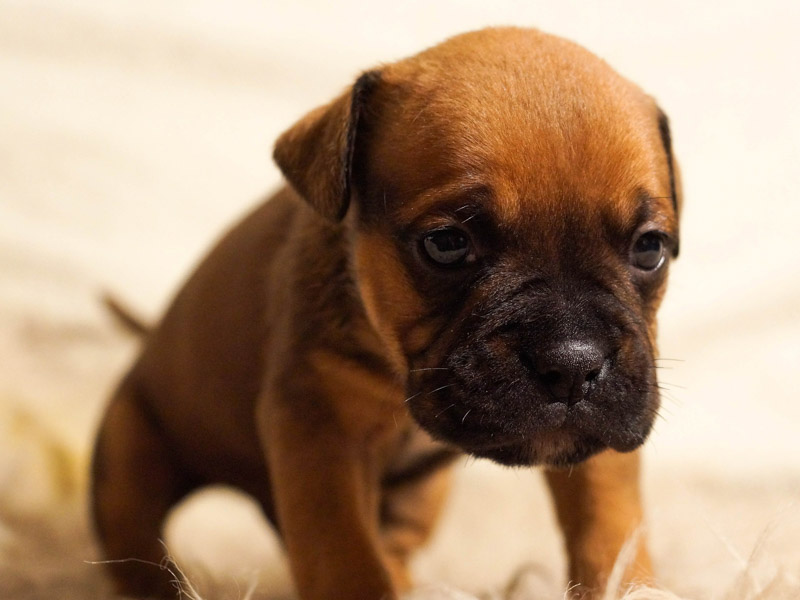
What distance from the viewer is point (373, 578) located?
8.25 ft

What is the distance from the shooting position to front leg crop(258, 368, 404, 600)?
253 cm

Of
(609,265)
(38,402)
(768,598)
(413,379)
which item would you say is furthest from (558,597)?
(38,402)

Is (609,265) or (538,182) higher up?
(538,182)

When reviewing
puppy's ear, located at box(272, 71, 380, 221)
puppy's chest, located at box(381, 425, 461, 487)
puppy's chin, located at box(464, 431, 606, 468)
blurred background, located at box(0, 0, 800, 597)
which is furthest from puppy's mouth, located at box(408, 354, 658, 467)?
blurred background, located at box(0, 0, 800, 597)

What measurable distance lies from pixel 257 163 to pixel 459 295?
10.2 feet

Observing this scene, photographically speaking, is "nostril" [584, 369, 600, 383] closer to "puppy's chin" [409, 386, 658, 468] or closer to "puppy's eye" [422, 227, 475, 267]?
"puppy's chin" [409, 386, 658, 468]

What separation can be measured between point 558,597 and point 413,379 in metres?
0.64

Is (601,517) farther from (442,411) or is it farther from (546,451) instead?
(442,411)

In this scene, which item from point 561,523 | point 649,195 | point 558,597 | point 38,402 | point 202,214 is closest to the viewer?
point 649,195

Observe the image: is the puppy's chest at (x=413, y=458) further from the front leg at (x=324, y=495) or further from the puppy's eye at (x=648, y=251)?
the puppy's eye at (x=648, y=251)

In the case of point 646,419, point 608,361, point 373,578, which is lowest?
point 373,578

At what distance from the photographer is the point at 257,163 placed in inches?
209

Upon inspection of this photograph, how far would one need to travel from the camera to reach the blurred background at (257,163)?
4668 millimetres

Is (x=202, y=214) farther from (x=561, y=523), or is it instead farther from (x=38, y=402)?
(x=561, y=523)
